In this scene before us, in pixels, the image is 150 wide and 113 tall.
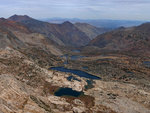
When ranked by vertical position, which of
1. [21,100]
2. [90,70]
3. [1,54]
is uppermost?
[1,54]

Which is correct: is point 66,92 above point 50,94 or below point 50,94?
below

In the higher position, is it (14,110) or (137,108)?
(14,110)

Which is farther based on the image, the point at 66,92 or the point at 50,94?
the point at 66,92

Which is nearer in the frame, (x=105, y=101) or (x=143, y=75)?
(x=105, y=101)

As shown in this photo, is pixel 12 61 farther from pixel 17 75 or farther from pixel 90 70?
pixel 90 70

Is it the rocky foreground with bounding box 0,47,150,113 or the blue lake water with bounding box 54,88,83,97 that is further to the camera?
the blue lake water with bounding box 54,88,83,97

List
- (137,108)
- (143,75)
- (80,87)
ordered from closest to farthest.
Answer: (137,108) → (80,87) → (143,75)

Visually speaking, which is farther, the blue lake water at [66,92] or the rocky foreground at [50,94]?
the blue lake water at [66,92]

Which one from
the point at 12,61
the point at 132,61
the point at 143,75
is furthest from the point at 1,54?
the point at 132,61
